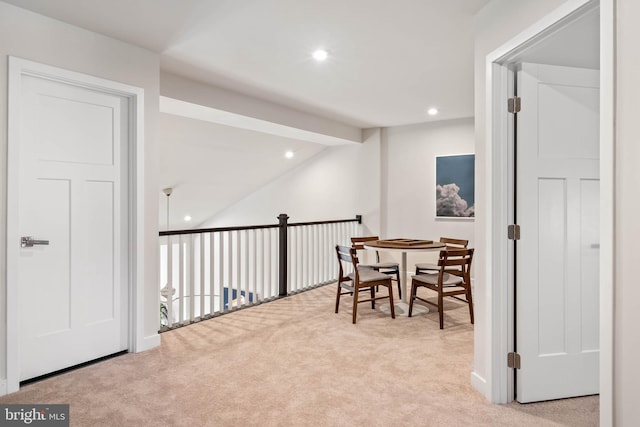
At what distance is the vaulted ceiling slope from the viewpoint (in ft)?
8.05

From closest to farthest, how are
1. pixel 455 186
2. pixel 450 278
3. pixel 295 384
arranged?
pixel 295 384, pixel 450 278, pixel 455 186

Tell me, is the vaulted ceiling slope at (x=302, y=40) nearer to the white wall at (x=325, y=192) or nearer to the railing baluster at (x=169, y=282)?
the railing baluster at (x=169, y=282)

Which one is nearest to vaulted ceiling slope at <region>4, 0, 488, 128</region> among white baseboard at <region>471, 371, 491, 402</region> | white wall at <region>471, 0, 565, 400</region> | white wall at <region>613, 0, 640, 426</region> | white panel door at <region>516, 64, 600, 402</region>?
white wall at <region>471, 0, 565, 400</region>

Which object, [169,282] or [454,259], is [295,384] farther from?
[454,259]

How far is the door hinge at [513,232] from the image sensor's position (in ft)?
7.36

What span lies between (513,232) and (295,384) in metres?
1.61

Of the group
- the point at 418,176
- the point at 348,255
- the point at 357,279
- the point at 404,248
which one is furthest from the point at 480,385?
the point at 418,176

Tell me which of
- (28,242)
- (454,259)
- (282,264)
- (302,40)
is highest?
(302,40)

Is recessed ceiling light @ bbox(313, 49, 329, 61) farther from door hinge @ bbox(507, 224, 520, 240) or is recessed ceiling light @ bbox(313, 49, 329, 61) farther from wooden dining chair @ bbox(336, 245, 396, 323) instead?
door hinge @ bbox(507, 224, 520, 240)

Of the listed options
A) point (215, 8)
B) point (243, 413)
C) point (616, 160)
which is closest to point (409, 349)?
point (243, 413)

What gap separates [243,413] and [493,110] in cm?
217

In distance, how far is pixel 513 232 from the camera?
2254 mm

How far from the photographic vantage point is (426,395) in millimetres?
2357

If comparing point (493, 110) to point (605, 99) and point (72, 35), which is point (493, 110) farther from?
point (72, 35)
